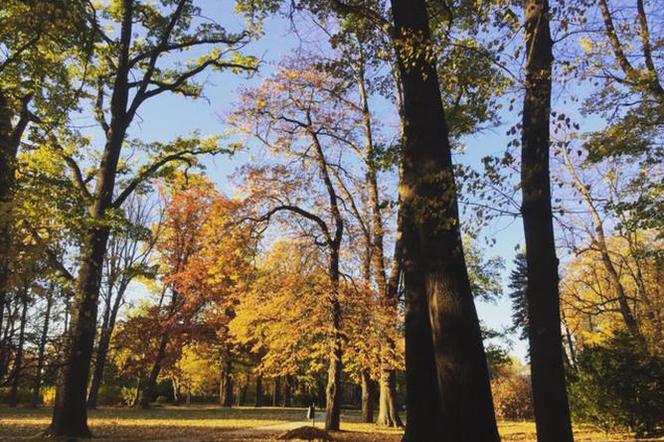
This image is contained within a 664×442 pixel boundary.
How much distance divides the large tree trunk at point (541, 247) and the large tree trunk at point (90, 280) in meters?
8.20

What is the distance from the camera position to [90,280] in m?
12.0

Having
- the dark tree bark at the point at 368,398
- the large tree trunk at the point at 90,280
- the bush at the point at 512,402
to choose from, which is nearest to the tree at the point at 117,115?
the large tree trunk at the point at 90,280

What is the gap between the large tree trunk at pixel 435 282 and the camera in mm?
4965

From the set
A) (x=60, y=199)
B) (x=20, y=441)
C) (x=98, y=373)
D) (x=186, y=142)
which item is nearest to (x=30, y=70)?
(x=60, y=199)

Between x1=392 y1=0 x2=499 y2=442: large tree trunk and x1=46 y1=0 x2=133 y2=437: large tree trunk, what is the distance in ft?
22.3

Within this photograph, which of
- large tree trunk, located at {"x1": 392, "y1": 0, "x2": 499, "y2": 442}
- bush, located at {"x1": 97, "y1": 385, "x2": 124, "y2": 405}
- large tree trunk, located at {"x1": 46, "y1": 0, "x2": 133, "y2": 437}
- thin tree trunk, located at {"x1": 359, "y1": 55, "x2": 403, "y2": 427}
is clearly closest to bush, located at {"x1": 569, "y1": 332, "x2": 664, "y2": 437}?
thin tree trunk, located at {"x1": 359, "y1": 55, "x2": 403, "y2": 427}

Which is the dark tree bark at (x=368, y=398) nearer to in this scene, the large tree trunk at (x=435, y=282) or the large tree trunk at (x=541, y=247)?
the large tree trunk at (x=435, y=282)

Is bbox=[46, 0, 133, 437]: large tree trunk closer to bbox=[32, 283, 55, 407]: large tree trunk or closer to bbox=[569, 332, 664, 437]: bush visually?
bbox=[32, 283, 55, 407]: large tree trunk

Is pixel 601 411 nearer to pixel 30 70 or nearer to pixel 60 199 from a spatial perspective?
pixel 60 199

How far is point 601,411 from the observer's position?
545 inches

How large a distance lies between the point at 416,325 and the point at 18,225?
17.5 feet

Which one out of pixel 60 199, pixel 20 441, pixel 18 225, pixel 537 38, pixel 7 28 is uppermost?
pixel 7 28

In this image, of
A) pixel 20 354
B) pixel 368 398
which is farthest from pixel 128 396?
pixel 20 354

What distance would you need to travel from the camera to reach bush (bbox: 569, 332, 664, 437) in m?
12.4
